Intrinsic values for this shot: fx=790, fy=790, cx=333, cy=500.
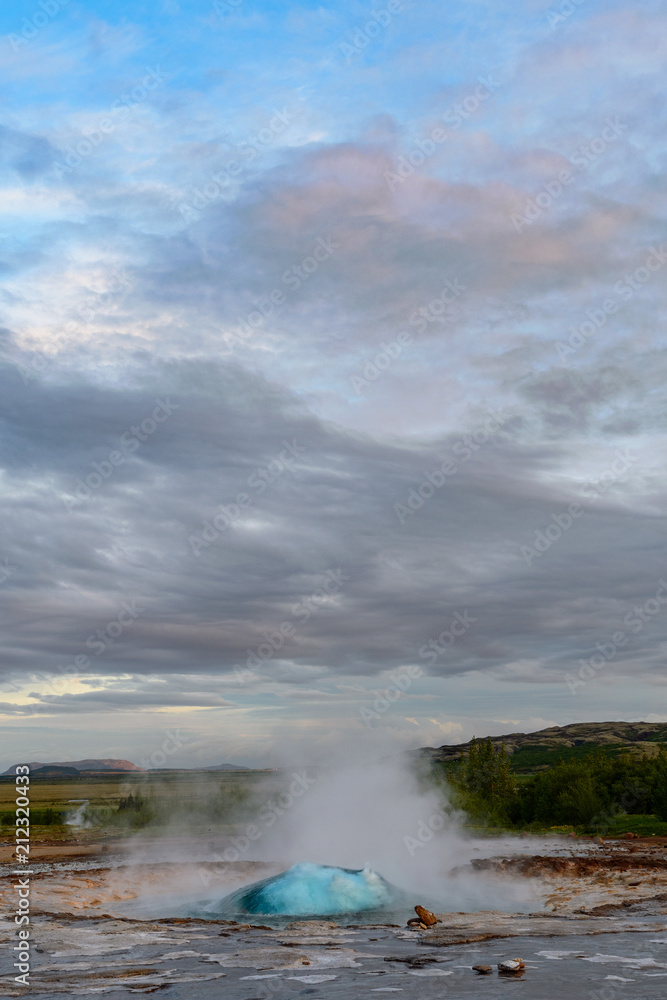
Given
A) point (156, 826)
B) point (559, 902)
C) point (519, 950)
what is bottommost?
point (156, 826)

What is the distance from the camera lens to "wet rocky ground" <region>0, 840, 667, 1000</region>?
19531mm

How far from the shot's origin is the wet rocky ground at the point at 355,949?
19531 mm

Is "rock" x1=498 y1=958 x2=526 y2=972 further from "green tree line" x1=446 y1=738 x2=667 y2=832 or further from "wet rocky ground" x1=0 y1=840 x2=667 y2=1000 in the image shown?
"green tree line" x1=446 y1=738 x2=667 y2=832

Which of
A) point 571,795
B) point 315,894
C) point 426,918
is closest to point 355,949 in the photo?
point 426,918

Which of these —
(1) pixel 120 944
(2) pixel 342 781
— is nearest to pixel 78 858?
(2) pixel 342 781

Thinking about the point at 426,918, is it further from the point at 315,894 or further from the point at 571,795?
the point at 571,795

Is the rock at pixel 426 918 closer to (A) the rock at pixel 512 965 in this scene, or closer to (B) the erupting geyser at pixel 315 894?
(B) the erupting geyser at pixel 315 894

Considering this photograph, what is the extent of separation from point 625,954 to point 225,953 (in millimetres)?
12135

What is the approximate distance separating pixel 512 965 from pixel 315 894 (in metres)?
17.7

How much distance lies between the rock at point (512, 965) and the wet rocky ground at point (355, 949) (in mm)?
203

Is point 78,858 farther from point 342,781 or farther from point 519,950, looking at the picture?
point 519,950

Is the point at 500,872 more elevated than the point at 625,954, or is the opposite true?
the point at 625,954

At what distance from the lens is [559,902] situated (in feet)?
119

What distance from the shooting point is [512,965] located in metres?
20.7
